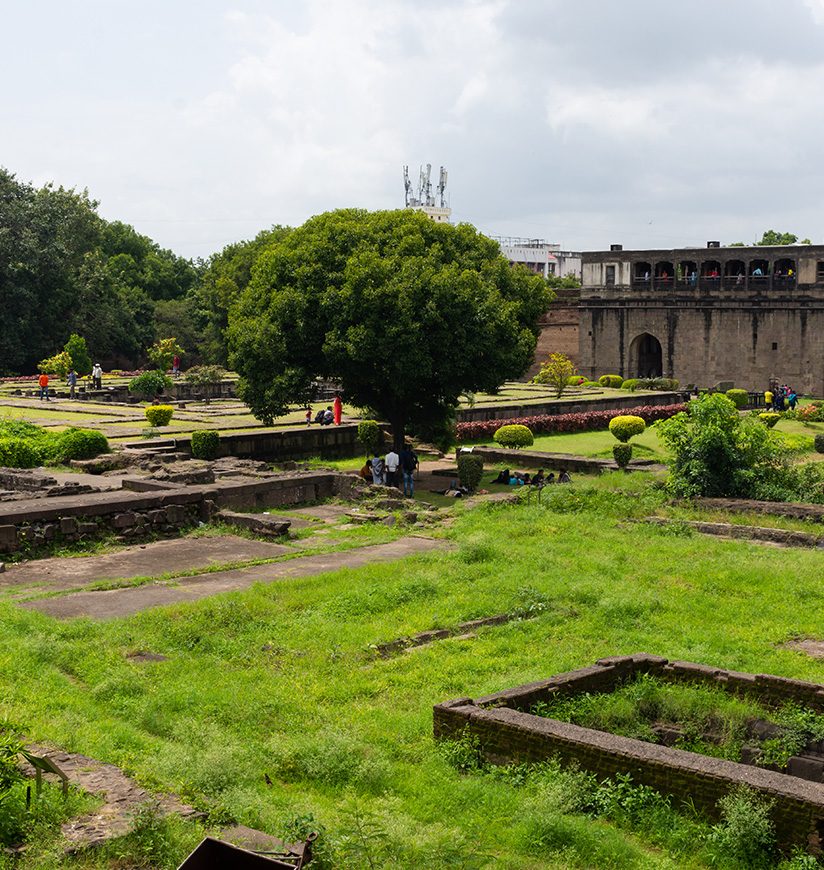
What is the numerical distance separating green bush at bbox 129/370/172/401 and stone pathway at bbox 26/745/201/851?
29571mm

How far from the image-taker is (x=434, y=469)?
24.1 m

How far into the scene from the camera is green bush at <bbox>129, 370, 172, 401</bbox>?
36.1 metres

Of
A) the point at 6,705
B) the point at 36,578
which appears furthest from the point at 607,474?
the point at 6,705

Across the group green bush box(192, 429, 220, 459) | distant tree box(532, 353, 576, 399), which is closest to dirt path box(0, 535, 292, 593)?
green bush box(192, 429, 220, 459)

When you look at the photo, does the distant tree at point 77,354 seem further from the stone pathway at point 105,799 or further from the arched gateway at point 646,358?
the stone pathway at point 105,799

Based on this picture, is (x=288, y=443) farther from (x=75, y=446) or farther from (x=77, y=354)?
(x=77, y=354)

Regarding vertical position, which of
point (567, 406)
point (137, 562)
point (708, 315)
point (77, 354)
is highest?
point (708, 315)

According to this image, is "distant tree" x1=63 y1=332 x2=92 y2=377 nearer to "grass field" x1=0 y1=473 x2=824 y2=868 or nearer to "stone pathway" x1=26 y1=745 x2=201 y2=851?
"grass field" x1=0 y1=473 x2=824 y2=868

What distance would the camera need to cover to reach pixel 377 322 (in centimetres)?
2108

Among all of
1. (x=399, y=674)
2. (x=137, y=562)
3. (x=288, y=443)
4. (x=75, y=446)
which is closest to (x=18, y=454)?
(x=75, y=446)

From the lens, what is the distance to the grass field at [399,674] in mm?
6672

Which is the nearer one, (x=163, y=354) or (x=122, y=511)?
(x=122, y=511)

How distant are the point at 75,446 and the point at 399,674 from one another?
12.5 metres

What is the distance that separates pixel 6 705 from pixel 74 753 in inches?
45.0
